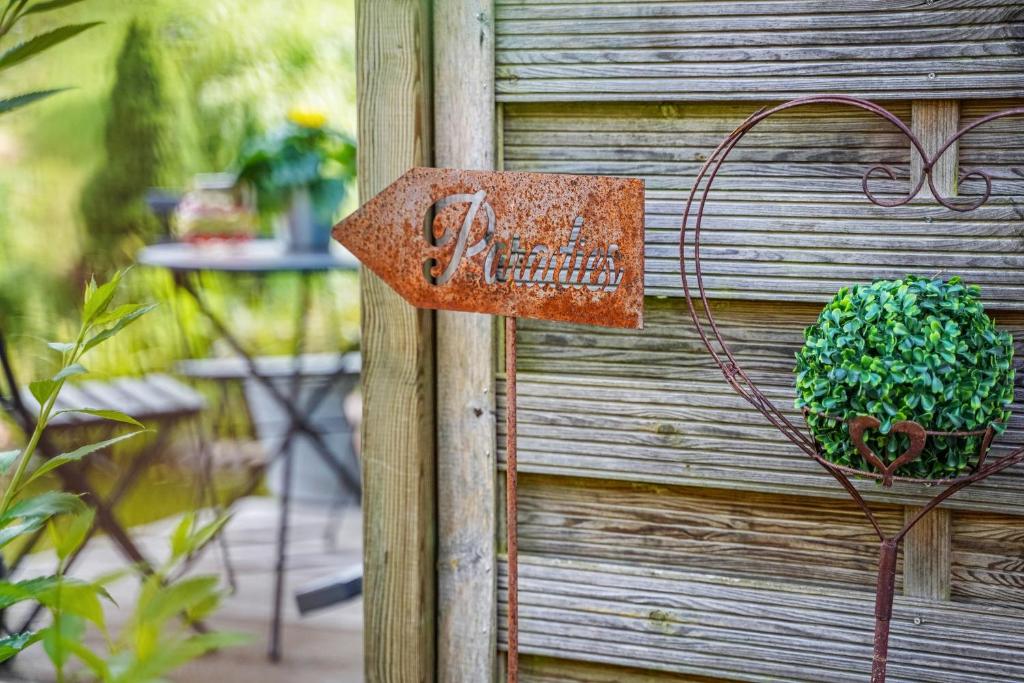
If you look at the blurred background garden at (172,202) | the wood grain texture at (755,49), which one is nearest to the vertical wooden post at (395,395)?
the wood grain texture at (755,49)

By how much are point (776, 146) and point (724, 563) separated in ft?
1.79

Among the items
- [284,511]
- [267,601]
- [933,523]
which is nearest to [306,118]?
[284,511]

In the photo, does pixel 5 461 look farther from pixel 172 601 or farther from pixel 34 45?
pixel 172 601

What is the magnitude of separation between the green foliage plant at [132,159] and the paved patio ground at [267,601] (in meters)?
1.19

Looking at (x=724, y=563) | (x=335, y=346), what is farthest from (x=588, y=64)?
(x=335, y=346)

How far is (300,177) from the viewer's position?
8.46ft

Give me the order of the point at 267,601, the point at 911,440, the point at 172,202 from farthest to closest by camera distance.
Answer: the point at 172,202 → the point at 267,601 → the point at 911,440

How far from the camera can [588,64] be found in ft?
4.20

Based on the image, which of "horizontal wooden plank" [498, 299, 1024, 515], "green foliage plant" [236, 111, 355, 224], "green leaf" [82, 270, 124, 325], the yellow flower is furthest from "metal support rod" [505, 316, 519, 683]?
the yellow flower

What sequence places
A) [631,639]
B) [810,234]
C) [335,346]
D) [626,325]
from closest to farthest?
[626,325], [810,234], [631,639], [335,346]

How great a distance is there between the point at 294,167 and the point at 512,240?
160cm

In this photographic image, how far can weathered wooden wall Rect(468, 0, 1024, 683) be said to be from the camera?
3.82 ft

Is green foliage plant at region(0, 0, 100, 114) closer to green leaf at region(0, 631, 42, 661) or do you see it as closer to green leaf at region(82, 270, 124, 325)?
green leaf at region(82, 270, 124, 325)

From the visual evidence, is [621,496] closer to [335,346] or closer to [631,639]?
[631,639]
